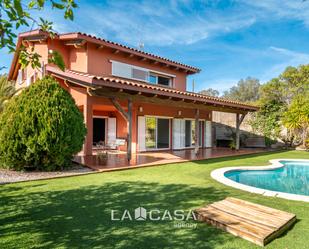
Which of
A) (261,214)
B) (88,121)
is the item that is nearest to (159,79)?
(88,121)

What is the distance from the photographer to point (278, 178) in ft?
31.1

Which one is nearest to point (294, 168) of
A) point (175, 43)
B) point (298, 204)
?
point (298, 204)

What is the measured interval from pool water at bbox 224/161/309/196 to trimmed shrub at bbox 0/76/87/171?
266 inches

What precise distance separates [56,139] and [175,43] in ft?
61.6

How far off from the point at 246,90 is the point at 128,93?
6547 cm

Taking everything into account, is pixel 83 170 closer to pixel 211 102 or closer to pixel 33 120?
pixel 33 120

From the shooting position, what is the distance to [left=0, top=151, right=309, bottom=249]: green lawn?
11.7 ft

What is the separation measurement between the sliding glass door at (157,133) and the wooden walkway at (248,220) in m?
11.2

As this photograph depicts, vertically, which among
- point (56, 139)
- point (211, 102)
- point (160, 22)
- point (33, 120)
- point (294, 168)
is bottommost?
point (294, 168)

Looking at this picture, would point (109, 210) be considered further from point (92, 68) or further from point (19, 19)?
point (92, 68)

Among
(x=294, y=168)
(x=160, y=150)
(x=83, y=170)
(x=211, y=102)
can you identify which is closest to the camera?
(x=83, y=170)

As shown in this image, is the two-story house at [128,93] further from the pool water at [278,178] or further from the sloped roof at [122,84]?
the pool water at [278,178]

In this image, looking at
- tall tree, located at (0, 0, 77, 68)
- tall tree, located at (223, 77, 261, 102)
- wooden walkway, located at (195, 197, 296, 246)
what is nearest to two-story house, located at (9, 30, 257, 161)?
tall tree, located at (0, 0, 77, 68)

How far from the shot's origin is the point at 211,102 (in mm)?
13602
